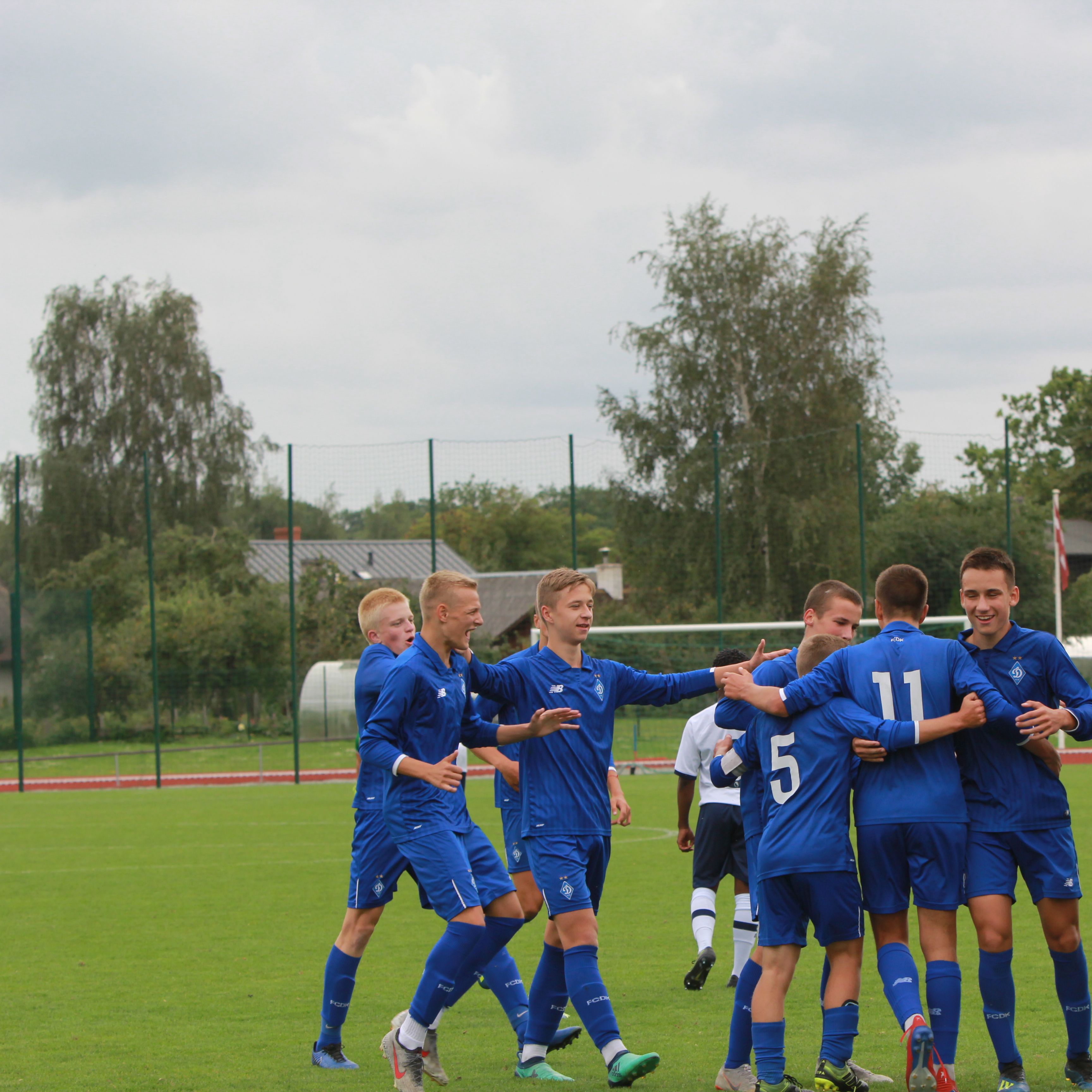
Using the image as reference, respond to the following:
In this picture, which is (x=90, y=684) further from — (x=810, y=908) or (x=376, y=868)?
(x=810, y=908)

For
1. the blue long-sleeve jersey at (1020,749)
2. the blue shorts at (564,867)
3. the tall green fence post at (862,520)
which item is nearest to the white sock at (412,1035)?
the blue shorts at (564,867)

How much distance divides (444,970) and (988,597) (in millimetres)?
2474

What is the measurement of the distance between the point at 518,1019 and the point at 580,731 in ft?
4.10

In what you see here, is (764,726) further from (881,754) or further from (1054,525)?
(1054,525)

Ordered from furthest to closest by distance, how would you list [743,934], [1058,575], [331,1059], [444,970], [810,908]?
[1058,575] < [743,934] < [331,1059] < [444,970] < [810,908]

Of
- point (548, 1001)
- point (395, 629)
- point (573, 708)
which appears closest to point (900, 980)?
point (548, 1001)

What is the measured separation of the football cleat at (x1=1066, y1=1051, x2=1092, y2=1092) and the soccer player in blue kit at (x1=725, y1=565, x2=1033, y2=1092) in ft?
1.80

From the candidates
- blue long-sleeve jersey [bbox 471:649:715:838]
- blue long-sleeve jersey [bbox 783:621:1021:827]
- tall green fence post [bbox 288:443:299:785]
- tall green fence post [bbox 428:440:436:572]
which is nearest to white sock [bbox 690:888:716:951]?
blue long-sleeve jersey [bbox 471:649:715:838]

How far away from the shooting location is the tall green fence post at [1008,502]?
82.2 ft

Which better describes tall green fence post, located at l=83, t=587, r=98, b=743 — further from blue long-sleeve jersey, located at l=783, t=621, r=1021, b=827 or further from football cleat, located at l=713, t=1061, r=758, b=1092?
blue long-sleeve jersey, located at l=783, t=621, r=1021, b=827

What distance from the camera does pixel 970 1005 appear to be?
20.6 ft

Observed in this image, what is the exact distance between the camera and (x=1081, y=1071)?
468 cm

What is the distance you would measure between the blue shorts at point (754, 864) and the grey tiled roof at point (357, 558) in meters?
22.3

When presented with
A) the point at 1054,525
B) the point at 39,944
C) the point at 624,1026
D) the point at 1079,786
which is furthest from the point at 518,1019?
the point at 1054,525
